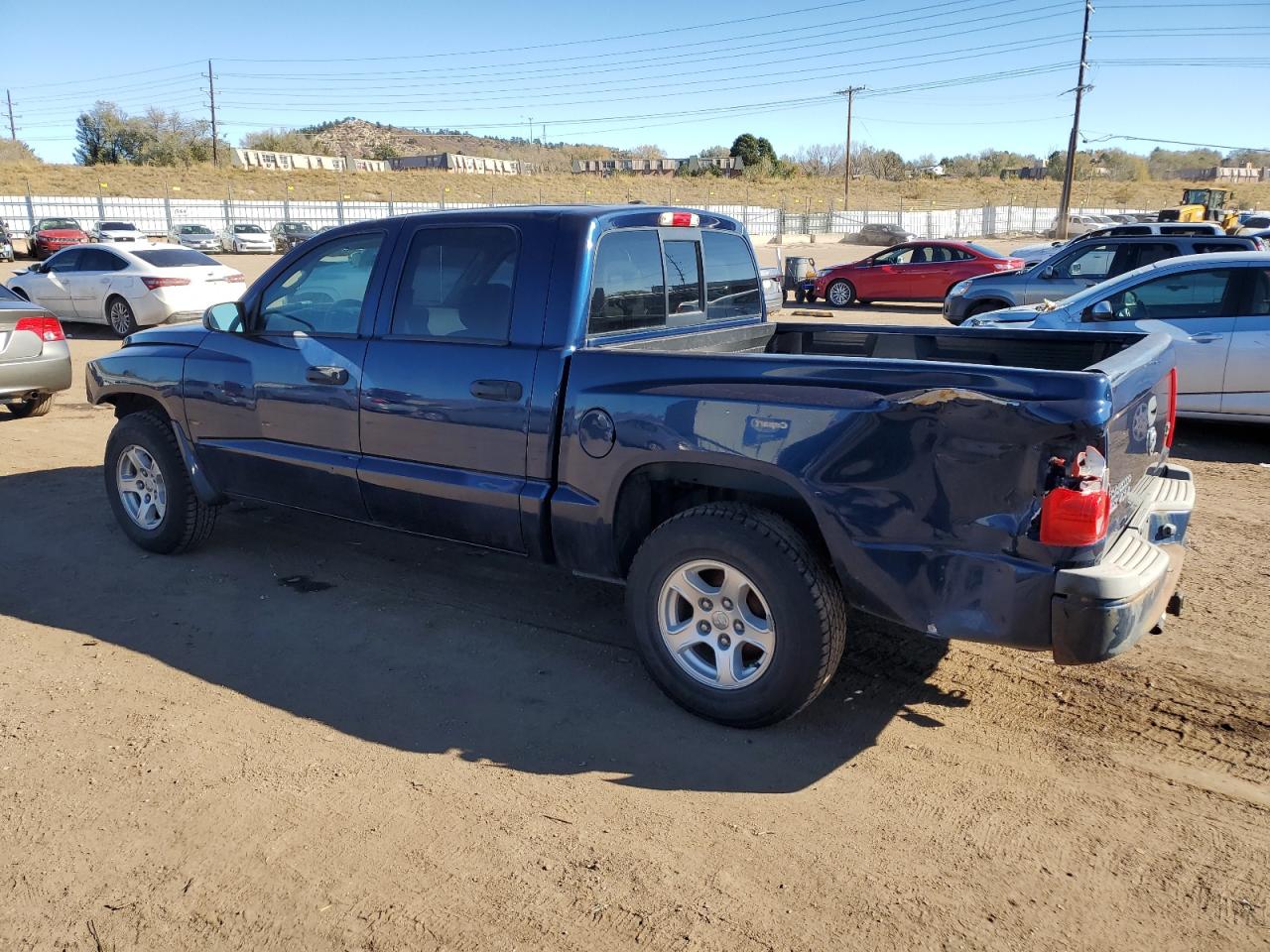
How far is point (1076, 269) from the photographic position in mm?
14320

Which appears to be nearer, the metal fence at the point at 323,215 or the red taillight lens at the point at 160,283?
the red taillight lens at the point at 160,283

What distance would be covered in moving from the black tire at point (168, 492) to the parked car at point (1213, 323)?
22.6 ft

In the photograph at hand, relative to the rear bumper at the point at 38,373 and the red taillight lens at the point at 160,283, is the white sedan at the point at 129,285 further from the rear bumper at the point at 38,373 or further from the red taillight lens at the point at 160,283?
the rear bumper at the point at 38,373

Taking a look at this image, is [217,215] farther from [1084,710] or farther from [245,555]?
[1084,710]

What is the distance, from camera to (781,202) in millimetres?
67688

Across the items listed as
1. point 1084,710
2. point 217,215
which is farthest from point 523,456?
point 217,215

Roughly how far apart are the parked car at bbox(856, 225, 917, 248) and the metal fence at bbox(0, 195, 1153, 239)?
383 centimetres

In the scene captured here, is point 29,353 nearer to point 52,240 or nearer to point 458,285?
point 458,285

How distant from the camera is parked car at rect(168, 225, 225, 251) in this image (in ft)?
132

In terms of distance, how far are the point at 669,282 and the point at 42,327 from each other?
24.6ft

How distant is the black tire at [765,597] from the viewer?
3428 mm

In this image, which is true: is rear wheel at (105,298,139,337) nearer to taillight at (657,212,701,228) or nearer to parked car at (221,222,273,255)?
taillight at (657,212,701,228)

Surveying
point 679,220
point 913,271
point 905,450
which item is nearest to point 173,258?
point 679,220

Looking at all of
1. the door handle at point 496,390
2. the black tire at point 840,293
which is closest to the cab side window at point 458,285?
the door handle at point 496,390
